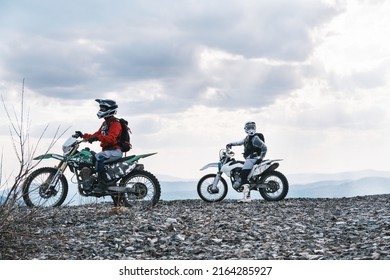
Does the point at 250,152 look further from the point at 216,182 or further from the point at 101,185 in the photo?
the point at 101,185

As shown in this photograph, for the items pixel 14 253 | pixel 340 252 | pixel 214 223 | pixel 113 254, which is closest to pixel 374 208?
pixel 214 223

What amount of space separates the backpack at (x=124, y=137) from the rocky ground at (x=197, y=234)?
132 centimetres

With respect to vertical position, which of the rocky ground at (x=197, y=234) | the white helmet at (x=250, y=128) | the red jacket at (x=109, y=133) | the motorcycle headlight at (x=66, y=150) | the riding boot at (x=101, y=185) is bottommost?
the rocky ground at (x=197, y=234)

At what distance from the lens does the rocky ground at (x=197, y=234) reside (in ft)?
28.2

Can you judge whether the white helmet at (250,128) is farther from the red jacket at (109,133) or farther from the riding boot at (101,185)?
the riding boot at (101,185)

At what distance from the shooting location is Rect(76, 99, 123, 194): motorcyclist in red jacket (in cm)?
1252

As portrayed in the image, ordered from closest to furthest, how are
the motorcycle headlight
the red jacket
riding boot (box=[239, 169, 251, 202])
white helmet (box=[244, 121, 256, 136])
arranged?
the red jacket → the motorcycle headlight → riding boot (box=[239, 169, 251, 202]) → white helmet (box=[244, 121, 256, 136])

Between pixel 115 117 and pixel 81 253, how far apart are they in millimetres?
4425

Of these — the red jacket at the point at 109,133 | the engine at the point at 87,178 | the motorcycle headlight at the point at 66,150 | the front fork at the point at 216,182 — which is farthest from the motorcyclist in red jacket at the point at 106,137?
the front fork at the point at 216,182

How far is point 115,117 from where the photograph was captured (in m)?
12.6

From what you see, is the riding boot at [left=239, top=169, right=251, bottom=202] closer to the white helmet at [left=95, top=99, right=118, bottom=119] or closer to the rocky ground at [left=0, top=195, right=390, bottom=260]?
the rocky ground at [left=0, top=195, right=390, bottom=260]

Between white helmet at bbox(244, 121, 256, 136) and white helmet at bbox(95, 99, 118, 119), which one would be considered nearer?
white helmet at bbox(95, 99, 118, 119)

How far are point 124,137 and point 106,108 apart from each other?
0.74 meters

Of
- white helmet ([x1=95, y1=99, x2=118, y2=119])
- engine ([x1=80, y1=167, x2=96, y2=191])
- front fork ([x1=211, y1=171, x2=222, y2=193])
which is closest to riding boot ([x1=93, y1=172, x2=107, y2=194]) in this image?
engine ([x1=80, y1=167, x2=96, y2=191])
